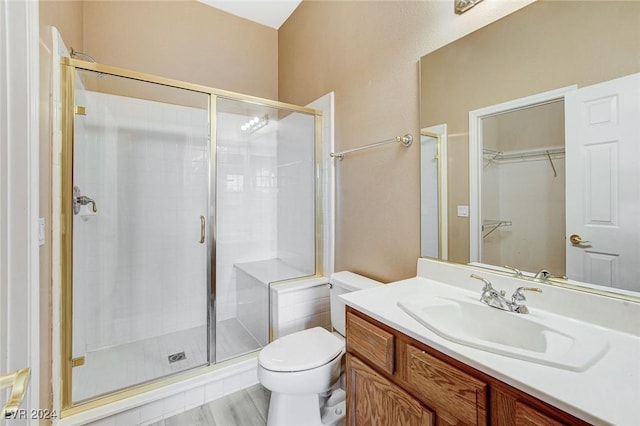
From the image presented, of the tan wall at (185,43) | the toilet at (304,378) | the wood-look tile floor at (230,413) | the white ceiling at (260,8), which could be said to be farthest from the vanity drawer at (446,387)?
the white ceiling at (260,8)

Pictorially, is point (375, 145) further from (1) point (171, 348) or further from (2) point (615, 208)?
(1) point (171, 348)

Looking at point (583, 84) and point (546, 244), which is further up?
point (583, 84)

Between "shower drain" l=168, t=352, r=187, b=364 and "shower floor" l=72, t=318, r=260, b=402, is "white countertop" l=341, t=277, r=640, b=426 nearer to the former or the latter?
"shower floor" l=72, t=318, r=260, b=402

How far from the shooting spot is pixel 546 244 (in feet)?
3.35

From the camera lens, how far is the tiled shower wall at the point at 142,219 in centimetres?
201

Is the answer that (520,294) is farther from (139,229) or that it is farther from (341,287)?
(139,229)

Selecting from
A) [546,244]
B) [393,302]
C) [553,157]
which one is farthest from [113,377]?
[553,157]

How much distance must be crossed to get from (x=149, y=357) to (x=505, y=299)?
7.32ft

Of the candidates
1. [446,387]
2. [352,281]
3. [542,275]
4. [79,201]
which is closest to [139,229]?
[79,201]

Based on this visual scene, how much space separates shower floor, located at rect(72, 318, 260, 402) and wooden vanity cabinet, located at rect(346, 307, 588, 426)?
121 cm

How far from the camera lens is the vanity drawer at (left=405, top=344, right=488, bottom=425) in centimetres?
70

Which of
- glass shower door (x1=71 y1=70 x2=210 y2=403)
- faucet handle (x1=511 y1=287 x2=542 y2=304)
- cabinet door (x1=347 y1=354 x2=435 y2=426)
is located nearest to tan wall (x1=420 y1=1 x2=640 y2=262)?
faucet handle (x1=511 y1=287 x2=542 y2=304)

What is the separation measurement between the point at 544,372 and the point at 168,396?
5.94ft

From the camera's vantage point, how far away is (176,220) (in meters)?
2.38
